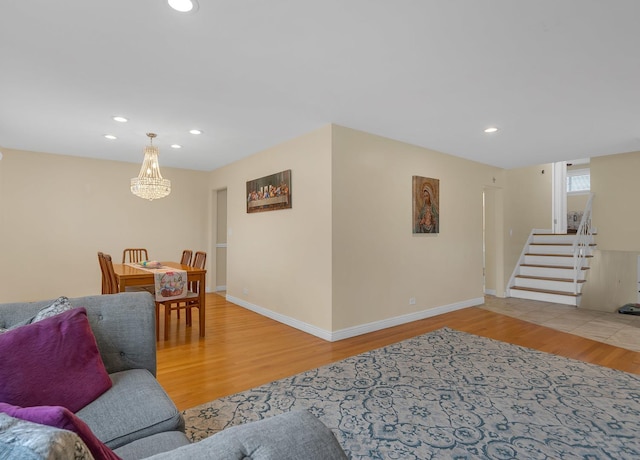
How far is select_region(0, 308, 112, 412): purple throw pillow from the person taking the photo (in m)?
1.16

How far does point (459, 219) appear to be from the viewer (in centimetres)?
522

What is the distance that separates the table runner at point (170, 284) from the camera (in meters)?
3.60

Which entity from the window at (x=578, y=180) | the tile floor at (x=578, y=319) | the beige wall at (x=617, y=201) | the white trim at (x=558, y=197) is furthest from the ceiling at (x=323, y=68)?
the window at (x=578, y=180)

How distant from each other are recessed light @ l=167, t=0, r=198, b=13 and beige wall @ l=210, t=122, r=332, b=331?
203cm

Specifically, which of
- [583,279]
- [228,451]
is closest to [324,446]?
[228,451]

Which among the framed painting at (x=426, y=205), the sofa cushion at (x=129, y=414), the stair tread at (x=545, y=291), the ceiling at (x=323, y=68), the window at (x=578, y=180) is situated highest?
the window at (x=578, y=180)

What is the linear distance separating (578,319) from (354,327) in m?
3.42

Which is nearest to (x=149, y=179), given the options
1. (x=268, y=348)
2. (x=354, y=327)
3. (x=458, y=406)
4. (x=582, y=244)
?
(x=268, y=348)

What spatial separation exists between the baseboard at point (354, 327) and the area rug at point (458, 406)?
1.84 feet

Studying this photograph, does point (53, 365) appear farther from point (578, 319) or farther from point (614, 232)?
point (614, 232)

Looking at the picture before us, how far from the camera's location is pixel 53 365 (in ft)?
4.17

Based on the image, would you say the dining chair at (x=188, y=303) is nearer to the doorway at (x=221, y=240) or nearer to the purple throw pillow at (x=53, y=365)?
the doorway at (x=221, y=240)

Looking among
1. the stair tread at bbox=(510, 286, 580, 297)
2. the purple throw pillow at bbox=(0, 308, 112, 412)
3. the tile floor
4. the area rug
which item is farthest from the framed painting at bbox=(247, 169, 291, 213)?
the stair tread at bbox=(510, 286, 580, 297)

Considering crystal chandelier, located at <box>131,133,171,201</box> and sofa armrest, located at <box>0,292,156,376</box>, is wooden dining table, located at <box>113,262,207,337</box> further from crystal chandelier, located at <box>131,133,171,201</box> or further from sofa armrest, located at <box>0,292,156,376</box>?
sofa armrest, located at <box>0,292,156,376</box>
